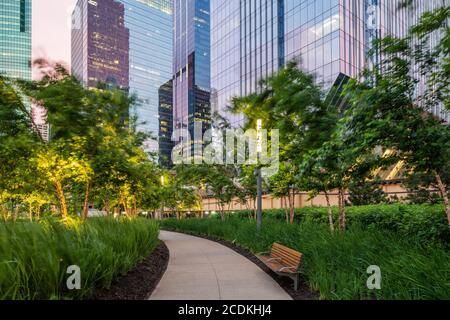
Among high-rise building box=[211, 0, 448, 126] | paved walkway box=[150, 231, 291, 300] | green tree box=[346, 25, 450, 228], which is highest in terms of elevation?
high-rise building box=[211, 0, 448, 126]

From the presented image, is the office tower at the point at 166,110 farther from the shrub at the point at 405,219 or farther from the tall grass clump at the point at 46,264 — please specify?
the tall grass clump at the point at 46,264

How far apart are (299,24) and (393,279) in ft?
125

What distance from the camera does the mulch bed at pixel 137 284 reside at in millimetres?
5207

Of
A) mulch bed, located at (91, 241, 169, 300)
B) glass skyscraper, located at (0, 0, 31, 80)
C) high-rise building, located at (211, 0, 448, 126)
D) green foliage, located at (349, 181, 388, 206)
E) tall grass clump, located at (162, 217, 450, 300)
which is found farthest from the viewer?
glass skyscraper, located at (0, 0, 31, 80)

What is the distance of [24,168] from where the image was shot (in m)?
8.77

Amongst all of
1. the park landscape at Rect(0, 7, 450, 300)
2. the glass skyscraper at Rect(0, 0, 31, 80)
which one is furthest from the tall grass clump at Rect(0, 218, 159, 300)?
the glass skyscraper at Rect(0, 0, 31, 80)

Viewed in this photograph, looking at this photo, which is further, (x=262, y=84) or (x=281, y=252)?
(x=262, y=84)

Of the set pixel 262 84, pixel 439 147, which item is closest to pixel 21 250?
pixel 439 147

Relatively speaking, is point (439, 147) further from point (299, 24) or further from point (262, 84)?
point (299, 24)

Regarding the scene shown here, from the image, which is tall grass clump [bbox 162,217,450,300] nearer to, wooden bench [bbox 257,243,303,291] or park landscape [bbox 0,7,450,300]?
park landscape [bbox 0,7,450,300]

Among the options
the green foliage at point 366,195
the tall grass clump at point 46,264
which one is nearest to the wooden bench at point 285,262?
the tall grass clump at point 46,264

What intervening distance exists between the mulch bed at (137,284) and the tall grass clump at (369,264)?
3162mm

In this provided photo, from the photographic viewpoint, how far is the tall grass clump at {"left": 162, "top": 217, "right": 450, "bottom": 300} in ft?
13.5

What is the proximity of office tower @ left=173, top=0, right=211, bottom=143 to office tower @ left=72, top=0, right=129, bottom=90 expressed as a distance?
31366 mm
